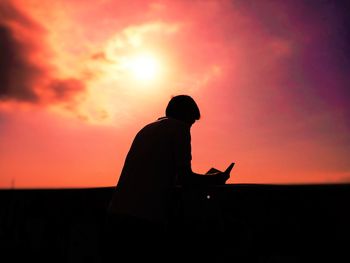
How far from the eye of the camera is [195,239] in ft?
10.5

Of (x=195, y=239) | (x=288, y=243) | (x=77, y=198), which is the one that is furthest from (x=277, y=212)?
(x=77, y=198)

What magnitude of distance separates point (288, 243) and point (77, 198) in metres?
2.47

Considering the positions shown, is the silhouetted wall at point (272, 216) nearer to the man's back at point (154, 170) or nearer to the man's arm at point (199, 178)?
the man's arm at point (199, 178)

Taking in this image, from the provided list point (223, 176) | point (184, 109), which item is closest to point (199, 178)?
point (223, 176)

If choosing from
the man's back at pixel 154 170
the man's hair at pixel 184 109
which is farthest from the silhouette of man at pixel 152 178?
the man's hair at pixel 184 109

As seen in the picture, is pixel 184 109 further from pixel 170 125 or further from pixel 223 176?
pixel 223 176

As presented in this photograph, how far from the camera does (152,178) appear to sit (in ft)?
9.31

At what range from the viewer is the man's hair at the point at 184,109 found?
3.13 m

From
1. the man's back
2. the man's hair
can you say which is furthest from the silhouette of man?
the man's hair

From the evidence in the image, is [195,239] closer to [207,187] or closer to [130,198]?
[207,187]

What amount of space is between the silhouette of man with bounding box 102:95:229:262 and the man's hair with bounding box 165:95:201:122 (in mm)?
131

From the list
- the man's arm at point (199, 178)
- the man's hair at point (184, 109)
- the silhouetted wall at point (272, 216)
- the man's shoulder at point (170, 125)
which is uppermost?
the man's hair at point (184, 109)

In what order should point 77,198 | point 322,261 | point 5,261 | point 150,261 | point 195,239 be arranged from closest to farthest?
point 150,261 → point 322,261 → point 195,239 → point 77,198 → point 5,261

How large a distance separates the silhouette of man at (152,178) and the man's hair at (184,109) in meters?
0.13
